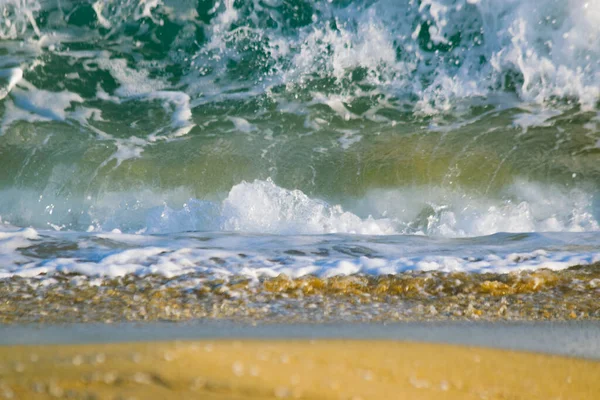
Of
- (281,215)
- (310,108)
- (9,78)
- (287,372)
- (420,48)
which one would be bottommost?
(287,372)

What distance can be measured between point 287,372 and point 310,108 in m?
5.92

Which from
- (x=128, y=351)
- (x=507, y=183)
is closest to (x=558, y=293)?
(x=128, y=351)

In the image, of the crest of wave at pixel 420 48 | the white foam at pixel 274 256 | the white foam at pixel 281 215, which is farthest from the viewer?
the crest of wave at pixel 420 48

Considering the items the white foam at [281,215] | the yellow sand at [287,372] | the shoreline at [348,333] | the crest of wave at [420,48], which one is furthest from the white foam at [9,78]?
the yellow sand at [287,372]

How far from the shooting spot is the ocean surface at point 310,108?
22.0 feet

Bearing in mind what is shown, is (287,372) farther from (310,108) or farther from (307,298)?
(310,108)

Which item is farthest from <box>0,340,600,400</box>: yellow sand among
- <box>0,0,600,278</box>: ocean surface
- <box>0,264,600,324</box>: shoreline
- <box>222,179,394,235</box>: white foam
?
<box>0,0,600,278</box>: ocean surface

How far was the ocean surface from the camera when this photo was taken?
22.0 feet

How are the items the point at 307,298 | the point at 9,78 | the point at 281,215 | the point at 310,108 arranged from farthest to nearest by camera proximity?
the point at 310,108, the point at 9,78, the point at 281,215, the point at 307,298

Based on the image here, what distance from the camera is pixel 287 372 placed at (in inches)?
54.7

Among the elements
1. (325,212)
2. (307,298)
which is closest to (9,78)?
(325,212)

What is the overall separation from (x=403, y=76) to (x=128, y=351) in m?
5.91

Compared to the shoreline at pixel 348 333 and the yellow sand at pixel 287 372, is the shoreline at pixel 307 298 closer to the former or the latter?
the shoreline at pixel 348 333

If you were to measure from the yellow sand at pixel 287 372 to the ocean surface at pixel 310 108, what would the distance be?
4.60 m
